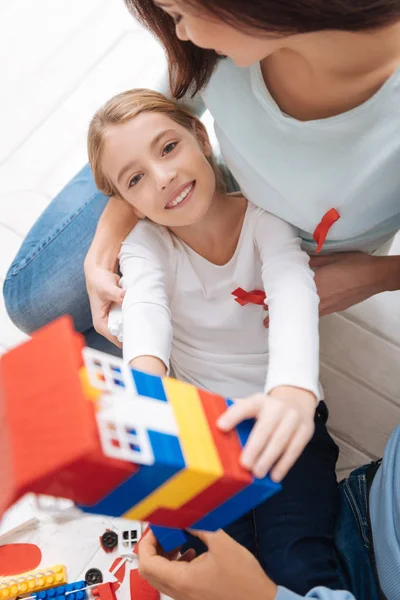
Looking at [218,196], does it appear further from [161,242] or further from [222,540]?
[222,540]

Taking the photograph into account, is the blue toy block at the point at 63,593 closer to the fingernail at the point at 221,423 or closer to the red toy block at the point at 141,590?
the red toy block at the point at 141,590

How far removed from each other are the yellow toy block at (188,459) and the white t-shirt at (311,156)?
0.43 meters

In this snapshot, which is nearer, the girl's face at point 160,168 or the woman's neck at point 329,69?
the woman's neck at point 329,69

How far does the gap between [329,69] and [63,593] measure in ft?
3.11

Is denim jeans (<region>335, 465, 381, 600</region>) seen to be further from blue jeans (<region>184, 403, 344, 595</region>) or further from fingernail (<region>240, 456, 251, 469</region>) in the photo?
fingernail (<region>240, 456, 251, 469</region>)

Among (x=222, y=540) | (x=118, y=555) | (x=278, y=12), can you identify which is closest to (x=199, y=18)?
(x=278, y=12)

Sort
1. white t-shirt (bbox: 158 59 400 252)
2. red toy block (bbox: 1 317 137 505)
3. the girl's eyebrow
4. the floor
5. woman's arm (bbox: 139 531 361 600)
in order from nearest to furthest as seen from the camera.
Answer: red toy block (bbox: 1 317 137 505) < woman's arm (bbox: 139 531 361 600) < white t-shirt (bbox: 158 59 400 252) < the girl's eyebrow < the floor

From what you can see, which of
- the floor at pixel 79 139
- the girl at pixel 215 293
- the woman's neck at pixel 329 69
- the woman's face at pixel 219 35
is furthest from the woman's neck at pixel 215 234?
the floor at pixel 79 139

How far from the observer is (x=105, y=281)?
1.03m

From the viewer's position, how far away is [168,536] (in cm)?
78

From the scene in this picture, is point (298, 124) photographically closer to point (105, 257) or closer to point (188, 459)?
point (105, 257)

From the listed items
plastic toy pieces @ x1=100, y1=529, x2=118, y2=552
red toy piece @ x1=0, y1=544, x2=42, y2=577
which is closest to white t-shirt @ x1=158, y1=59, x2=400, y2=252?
plastic toy pieces @ x1=100, y1=529, x2=118, y2=552

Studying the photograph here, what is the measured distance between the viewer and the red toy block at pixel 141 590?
109cm

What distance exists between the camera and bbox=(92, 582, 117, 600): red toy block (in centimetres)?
109
